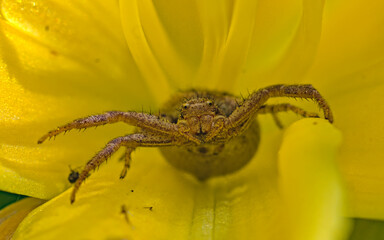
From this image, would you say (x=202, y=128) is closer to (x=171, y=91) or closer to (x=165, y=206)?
(x=165, y=206)

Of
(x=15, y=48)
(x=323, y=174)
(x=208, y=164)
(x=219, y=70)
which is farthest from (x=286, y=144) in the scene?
(x=15, y=48)

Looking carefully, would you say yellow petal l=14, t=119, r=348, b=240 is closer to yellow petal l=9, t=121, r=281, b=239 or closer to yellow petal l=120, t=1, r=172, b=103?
yellow petal l=9, t=121, r=281, b=239

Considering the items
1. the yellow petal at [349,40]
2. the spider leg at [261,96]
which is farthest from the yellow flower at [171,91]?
the spider leg at [261,96]

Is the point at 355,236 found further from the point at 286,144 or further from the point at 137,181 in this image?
the point at 137,181

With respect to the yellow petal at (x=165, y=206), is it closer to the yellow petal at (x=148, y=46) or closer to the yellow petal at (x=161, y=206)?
the yellow petal at (x=161, y=206)

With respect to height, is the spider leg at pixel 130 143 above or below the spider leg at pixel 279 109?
below

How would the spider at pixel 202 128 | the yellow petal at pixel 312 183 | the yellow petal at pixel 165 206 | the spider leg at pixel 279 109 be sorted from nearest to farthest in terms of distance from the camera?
the yellow petal at pixel 312 183
the yellow petal at pixel 165 206
the spider at pixel 202 128
the spider leg at pixel 279 109

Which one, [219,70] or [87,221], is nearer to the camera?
[87,221]
